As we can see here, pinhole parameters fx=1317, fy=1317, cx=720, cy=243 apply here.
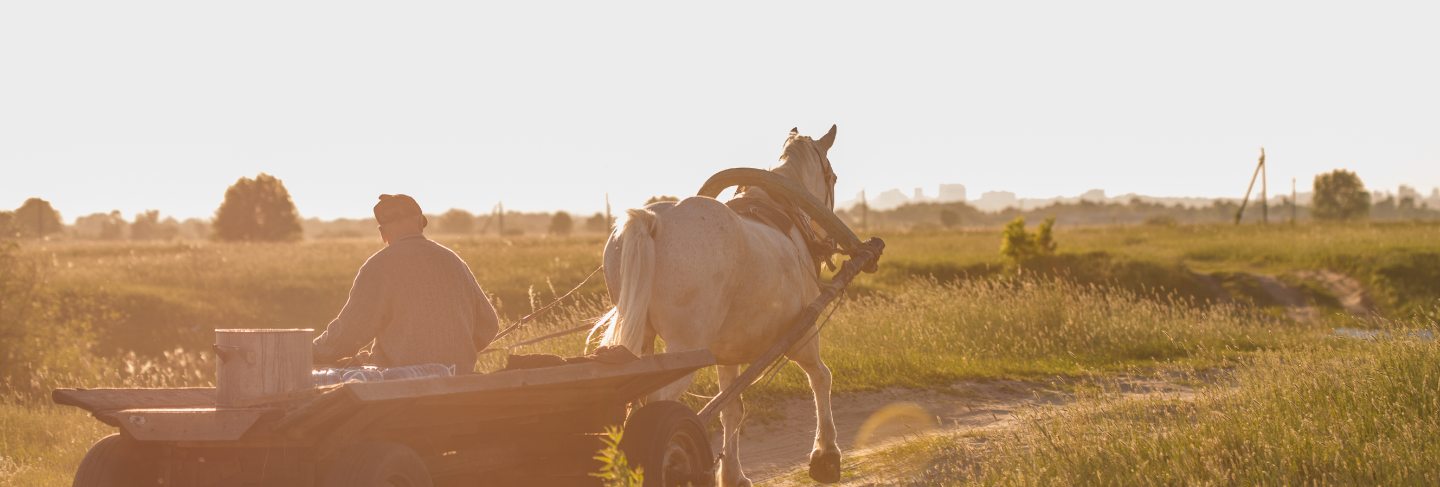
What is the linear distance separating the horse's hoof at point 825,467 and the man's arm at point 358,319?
3619 mm

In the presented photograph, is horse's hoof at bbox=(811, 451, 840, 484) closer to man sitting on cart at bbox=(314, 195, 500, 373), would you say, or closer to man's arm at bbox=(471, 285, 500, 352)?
man's arm at bbox=(471, 285, 500, 352)

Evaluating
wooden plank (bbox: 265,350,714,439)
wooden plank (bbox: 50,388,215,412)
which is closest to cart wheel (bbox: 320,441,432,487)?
wooden plank (bbox: 265,350,714,439)

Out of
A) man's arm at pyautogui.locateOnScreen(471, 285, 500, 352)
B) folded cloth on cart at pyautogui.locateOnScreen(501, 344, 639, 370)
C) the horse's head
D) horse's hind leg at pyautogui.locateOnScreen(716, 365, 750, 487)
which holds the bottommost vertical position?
horse's hind leg at pyautogui.locateOnScreen(716, 365, 750, 487)

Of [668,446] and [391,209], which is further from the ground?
[391,209]

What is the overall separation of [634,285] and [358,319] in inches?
56.1

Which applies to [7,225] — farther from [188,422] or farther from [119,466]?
[188,422]

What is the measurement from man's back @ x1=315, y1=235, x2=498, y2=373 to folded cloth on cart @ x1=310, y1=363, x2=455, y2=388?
13 centimetres

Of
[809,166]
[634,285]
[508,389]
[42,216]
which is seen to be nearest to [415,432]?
[508,389]

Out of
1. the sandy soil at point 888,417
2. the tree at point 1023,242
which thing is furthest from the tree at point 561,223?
the sandy soil at point 888,417

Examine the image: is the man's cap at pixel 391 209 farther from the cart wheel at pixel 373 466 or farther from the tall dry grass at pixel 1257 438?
the tall dry grass at pixel 1257 438

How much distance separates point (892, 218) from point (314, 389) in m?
119

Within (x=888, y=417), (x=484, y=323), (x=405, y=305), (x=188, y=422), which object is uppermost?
(x=405, y=305)

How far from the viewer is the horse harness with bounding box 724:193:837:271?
7656 mm

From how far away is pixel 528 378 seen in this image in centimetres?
499
